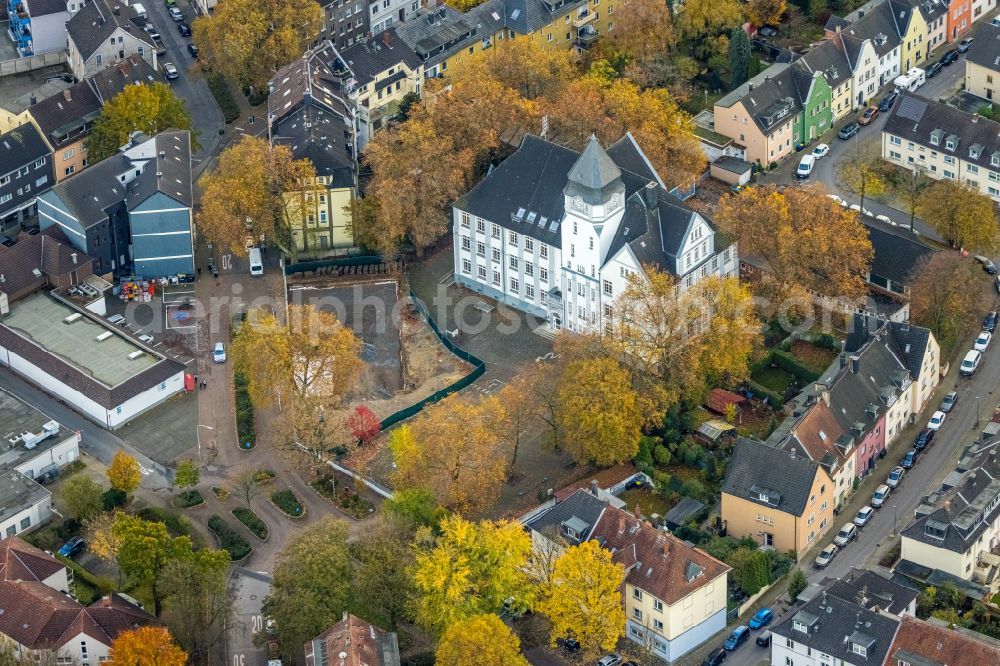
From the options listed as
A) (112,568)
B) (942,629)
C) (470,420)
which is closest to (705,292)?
(470,420)

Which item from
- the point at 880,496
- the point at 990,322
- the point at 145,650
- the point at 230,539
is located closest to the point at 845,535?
the point at 880,496

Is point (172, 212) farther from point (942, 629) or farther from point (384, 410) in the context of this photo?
point (942, 629)

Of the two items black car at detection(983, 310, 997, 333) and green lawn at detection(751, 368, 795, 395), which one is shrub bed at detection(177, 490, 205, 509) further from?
black car at detection(983, 310, 997, 333)

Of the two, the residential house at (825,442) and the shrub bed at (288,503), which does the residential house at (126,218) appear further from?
the residential house at (825,442)

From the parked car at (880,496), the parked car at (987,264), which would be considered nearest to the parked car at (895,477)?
the parked car at (880,496)

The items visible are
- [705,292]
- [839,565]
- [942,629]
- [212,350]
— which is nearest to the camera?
[942,629]

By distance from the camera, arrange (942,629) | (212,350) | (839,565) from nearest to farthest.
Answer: (942,629) → (839,565) → (212,350)
